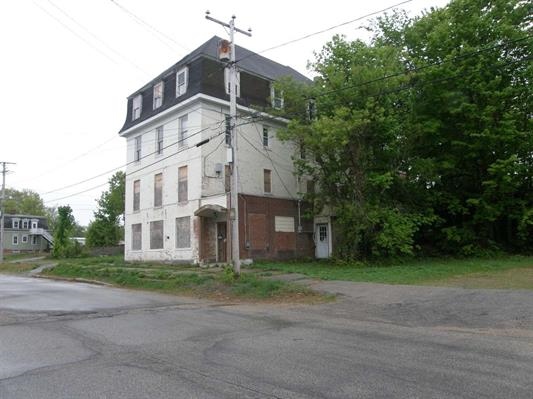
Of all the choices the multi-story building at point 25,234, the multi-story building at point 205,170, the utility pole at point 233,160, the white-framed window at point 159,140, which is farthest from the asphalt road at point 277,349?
the multi-story building at point 25,234

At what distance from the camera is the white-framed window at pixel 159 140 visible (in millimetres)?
30438

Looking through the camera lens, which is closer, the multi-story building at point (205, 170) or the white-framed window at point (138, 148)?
the multi-story building at point (205, 170)

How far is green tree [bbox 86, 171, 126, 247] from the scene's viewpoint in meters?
58.9

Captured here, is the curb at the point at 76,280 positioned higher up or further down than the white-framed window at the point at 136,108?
further down

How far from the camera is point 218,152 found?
90.5ft

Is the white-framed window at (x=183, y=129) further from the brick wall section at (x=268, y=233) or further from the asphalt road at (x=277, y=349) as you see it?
the asphalt road at (x=277, y=349)

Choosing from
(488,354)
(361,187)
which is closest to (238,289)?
(488,354)

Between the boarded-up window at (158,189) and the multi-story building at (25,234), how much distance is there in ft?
170

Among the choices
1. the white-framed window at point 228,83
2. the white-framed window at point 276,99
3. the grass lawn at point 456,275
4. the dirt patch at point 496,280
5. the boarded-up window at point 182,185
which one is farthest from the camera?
the boarded-up window at point 182,185

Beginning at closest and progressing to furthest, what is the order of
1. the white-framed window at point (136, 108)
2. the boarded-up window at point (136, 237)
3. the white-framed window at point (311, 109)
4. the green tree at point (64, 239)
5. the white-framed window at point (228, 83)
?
the white-framed window at point (311, 109) < the white-framed window at point (228, 83) < the boarded-up window at point (136, 237) < the white-framed window at point (136, 108) < the green tree at point (64, 239)

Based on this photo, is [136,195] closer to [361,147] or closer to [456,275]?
[361,147]

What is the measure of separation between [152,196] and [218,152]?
6.25m

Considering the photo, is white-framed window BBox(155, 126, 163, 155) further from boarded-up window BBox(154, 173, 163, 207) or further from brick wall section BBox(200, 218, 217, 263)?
brick wall section BBox(200, 218, 217, 263)

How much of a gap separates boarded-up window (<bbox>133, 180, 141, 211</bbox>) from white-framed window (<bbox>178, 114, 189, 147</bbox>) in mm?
5822
